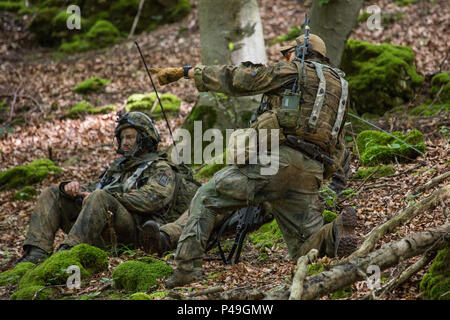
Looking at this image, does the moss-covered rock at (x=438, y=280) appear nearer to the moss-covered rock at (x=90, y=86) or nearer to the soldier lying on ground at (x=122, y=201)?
the soldier lying on ground at (x=122, y=201)

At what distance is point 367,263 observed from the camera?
4578 mm

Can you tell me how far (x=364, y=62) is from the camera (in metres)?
11.3

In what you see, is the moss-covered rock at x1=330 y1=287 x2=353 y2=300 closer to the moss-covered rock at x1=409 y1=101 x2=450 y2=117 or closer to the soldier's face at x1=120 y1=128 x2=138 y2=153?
the soldier's face at x1=120 y1=128 x2=138 y2=153

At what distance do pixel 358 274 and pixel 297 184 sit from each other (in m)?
1.70

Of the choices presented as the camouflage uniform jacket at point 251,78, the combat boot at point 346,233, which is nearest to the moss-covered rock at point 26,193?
the camouflage uniform jacket at point 251,78

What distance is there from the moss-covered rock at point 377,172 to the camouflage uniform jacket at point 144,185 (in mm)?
2699

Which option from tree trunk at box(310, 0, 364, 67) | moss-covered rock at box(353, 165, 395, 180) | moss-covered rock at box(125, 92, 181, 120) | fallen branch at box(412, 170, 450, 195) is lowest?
moss-covered rock at box(353, 165, 395, 180)

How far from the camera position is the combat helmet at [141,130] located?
28.5ft

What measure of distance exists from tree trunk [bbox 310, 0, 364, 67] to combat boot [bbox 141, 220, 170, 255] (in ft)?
15.0

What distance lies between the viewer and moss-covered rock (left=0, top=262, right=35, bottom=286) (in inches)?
271

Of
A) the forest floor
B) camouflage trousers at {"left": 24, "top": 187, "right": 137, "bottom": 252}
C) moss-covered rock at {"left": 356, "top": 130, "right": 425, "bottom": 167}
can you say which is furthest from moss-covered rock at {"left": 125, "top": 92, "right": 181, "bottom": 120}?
moss-covered rock at {"left": 356, "top": 130, "right": 425, "bottom": 167}

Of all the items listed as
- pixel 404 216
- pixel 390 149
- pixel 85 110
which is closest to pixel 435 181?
pixel 404 216

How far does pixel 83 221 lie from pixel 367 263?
4.10 m
